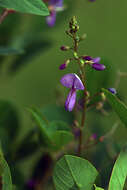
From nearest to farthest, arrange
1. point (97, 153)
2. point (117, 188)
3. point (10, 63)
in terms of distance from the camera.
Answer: point (117, 188) < point (97, 153) < point (10, 63)

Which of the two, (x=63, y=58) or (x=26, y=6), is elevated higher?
(x=26, y=6)

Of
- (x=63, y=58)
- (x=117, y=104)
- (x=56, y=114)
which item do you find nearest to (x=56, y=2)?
(x=56, y=114)

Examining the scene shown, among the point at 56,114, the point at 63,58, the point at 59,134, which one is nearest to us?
the point at 59,134

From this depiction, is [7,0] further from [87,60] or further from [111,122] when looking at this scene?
[111,122]

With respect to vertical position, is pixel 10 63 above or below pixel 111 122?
above

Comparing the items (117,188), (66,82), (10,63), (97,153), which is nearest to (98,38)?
(10,63)

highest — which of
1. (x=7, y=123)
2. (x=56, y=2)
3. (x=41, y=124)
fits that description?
(x=56, y=2)

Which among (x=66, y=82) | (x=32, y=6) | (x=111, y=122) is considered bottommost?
(x=111, y=122)

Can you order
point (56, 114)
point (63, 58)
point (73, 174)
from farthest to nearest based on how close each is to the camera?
point (63, 58) → point (56, 114) → point (73, 174)

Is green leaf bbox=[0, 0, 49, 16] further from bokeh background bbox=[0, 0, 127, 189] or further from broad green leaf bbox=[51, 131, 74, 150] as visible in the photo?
bokeh background bbox=[0, 0, 127, 189]

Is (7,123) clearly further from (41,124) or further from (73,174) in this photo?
(73,174)
